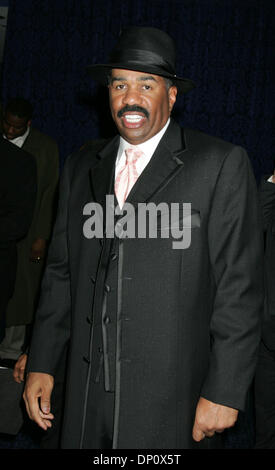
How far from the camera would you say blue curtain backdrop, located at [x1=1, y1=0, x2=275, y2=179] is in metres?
4.93

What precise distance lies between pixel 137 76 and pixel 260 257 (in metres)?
0.65

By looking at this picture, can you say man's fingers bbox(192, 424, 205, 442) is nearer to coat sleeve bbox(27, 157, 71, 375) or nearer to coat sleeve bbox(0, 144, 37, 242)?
coat sleeve bbox(27, 157, 71, 375)

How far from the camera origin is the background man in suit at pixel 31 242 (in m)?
4.20

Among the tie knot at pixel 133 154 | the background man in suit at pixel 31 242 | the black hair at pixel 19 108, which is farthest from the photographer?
the background man in suit at pixel 31 242

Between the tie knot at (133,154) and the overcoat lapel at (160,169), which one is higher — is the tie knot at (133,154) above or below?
above

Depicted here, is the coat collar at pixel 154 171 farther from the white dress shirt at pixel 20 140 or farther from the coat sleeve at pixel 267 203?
the white dress shirt at pixel 20 140

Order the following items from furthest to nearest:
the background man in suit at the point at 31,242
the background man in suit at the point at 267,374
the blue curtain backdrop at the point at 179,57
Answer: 1. the blue curtain backdrop at the point at 179,57
2. the background man in suit at the point at 31,242
3. the background man in suit at the point at 267,374

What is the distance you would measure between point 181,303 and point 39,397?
0.57 m

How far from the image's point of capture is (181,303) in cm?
156

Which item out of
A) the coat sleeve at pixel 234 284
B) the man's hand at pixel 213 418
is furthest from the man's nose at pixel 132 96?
the man's hand at pixel 213 418

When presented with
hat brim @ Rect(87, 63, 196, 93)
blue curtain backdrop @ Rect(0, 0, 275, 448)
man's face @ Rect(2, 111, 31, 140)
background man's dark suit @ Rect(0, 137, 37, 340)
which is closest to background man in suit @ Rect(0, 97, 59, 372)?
man's face @ Rect(2, 111, 31, 140)

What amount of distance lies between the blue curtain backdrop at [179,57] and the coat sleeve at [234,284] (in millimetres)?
3621
